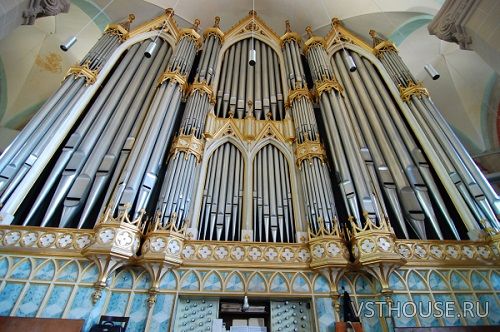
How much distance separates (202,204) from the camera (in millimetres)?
6285

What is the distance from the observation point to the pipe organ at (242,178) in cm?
520

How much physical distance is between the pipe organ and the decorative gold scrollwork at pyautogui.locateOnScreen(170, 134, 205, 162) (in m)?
0.04

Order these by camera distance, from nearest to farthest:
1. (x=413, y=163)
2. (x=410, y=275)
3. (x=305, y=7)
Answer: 1. (x=410, y=275)
2. (x=413, y=163)
3. (x=305, y=7)

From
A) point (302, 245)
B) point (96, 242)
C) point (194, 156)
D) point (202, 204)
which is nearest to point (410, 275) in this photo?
point (302, 245)

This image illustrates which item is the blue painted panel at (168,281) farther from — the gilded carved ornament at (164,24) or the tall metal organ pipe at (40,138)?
the gilded carved ornament at (164,24)

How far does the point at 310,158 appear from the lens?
22.6ft

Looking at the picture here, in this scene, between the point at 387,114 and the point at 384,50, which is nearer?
the point at 387,114

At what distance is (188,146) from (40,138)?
3093 mm

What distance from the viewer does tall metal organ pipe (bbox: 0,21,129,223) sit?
5.37m

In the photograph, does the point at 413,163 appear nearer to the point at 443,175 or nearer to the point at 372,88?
the point at 443,175

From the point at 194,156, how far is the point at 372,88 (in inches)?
231

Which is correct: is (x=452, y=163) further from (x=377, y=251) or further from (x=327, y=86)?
(x=327, y=86)

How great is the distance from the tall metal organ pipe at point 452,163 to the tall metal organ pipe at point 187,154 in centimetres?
558

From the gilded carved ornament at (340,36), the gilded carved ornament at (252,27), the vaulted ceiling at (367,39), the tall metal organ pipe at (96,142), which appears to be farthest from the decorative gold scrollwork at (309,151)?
the vaulted ceiling at (367,39)
